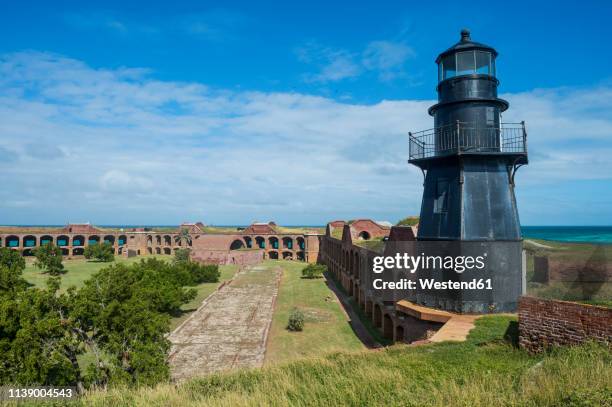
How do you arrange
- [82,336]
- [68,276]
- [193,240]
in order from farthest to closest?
[193,240] → [68,276] → [82,336]

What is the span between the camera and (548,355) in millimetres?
8328

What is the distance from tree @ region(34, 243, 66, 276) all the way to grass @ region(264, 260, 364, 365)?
27.6 metres

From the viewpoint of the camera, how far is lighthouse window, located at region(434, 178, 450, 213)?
532 inches

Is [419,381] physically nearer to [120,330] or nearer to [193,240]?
[120,330]

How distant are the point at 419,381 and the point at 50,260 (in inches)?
1972

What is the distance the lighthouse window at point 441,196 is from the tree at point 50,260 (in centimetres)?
4470

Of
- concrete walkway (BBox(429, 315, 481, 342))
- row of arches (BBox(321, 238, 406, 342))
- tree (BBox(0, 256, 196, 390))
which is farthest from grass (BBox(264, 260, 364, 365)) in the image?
tree (BBox(0, 256, 196, 390))

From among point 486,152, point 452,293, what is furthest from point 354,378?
point 486,152

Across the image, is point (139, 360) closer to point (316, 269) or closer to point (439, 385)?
point (439, 385)

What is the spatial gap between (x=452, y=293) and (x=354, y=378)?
276 inches

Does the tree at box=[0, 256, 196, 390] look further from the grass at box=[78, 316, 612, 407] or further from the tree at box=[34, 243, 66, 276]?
the tree at box=[34, 243, 66, 276]

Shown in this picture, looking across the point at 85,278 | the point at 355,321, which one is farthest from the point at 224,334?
the point at 85,278

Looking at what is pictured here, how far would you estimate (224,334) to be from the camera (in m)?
21.1

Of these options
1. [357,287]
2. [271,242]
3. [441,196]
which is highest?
[441,196]
